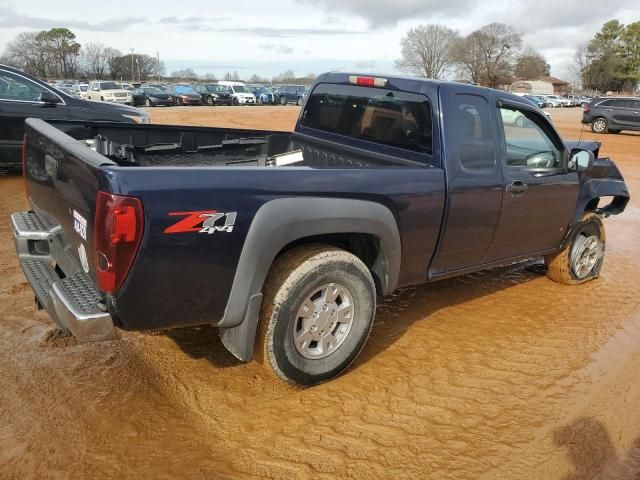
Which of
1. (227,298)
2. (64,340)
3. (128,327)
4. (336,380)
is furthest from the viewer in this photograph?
(64,340)

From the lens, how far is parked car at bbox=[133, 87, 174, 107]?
34750 mm

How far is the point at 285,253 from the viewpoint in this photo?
3221mm

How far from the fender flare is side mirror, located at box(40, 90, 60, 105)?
713 centimetres

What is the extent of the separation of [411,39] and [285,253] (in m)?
88.3

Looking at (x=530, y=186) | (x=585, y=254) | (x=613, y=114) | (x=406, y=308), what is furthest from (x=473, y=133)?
(x=613, y=114)

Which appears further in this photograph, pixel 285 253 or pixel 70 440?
pixel 285 253

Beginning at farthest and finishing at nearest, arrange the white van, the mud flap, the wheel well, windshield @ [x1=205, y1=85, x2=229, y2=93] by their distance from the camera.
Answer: the white van < windshield @ [x1=205, y1=85, x2=229, y2=93] < the wheel well < the mud flap

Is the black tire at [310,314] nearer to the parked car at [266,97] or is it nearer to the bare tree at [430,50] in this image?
the parked car at [266,97]

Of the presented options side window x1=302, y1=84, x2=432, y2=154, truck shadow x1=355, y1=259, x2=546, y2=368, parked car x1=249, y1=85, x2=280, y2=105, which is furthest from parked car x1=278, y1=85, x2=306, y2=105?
side window x1=302, y1=84, x2=432, y2=154

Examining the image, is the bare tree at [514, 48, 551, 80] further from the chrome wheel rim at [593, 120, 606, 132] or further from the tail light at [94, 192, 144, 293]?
the tail light at [94, 192, 144, 293]

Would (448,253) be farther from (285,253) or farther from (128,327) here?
(128,327)

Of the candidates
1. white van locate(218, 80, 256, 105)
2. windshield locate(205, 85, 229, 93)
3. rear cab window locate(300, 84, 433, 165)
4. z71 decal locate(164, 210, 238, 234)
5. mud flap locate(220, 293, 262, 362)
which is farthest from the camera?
white van locate(218, 80, 256, 105)

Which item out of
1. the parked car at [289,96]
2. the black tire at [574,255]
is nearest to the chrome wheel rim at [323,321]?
the black tire at [574,255]

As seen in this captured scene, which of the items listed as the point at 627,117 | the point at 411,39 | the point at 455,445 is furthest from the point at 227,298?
the point at 411,39
